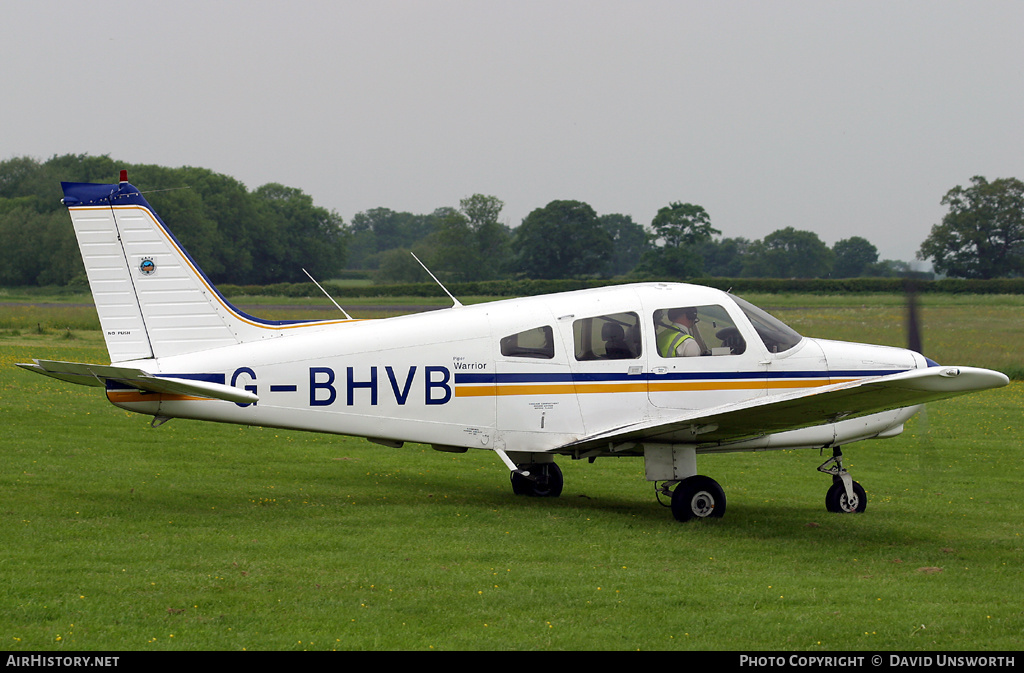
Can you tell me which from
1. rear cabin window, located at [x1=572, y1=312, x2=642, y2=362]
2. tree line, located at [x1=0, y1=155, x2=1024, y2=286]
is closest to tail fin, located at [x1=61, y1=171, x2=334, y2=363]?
rear cabin window, located at [x1=572, y1=312, x2=642, y2=362]

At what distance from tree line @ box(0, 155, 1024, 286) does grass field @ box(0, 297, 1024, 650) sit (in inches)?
643

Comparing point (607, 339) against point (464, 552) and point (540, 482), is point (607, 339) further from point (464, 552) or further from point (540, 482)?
point (464, 552)

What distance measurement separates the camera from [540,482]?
11.9m

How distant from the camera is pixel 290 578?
24.7 ft

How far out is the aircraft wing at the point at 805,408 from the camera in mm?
8453

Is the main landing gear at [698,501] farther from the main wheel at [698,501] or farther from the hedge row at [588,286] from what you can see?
the hedge row at [588,286]

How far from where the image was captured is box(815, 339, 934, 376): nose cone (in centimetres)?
1066

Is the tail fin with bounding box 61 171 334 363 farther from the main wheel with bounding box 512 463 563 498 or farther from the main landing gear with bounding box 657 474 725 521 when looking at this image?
the main landing gear with bounding box 657 474 725 521

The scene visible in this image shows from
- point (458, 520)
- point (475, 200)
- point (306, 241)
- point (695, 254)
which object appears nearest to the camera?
point (458, 520)

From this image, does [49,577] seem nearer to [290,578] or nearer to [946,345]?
[290,578]

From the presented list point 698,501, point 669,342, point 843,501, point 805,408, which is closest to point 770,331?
point 669,342

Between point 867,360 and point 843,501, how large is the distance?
166 centimetres
